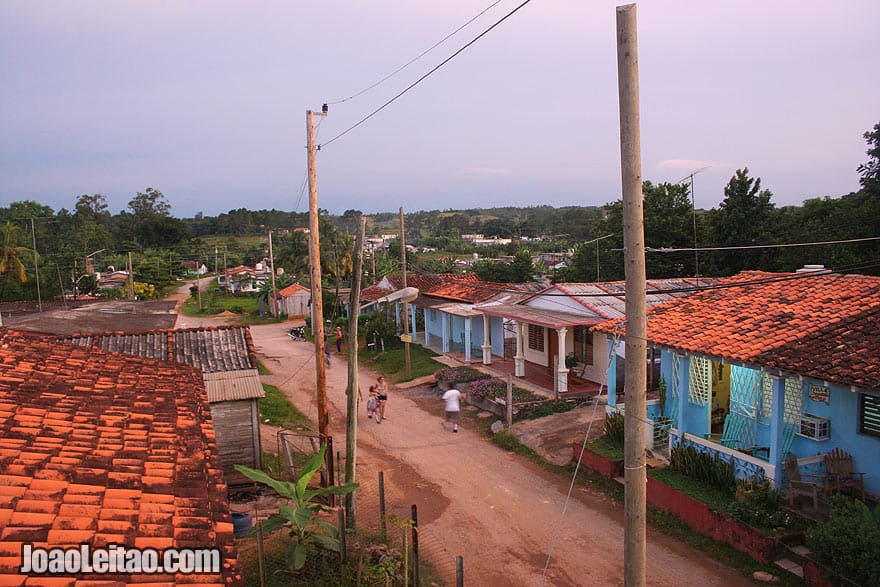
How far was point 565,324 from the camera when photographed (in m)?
18.0

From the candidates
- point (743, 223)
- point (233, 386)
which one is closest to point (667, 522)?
point (233, 386)

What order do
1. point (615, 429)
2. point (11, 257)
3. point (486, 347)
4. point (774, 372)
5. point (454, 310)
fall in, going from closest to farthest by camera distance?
point (774, 372) < point (615, 429) < point (486, 347) < point (454, 310) < point (11, 257)

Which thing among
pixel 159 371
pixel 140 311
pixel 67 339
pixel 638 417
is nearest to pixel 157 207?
pixel 140 311

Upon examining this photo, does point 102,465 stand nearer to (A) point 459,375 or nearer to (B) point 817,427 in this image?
(B) point 817,427

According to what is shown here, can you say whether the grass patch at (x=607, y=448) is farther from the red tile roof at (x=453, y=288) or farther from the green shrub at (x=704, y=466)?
the red tile roof at (x=453, y=288)

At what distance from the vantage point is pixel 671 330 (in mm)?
12305

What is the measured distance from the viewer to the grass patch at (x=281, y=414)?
1773cm

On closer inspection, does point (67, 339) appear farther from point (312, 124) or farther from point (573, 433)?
point (573, 433)

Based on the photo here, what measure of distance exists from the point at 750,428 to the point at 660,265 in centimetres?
2188

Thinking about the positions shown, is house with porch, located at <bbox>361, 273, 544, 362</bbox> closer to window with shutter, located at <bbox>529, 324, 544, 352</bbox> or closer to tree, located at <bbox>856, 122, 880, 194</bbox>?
window with shutter, located at <bbox>529, 324, 544, 352</bbox>

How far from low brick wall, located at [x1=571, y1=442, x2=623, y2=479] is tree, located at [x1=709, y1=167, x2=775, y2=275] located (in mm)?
22285

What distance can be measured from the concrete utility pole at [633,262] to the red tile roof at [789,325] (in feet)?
15.4

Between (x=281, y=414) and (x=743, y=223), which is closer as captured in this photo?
(x=281, y=414)

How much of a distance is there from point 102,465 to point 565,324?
14.6 m
